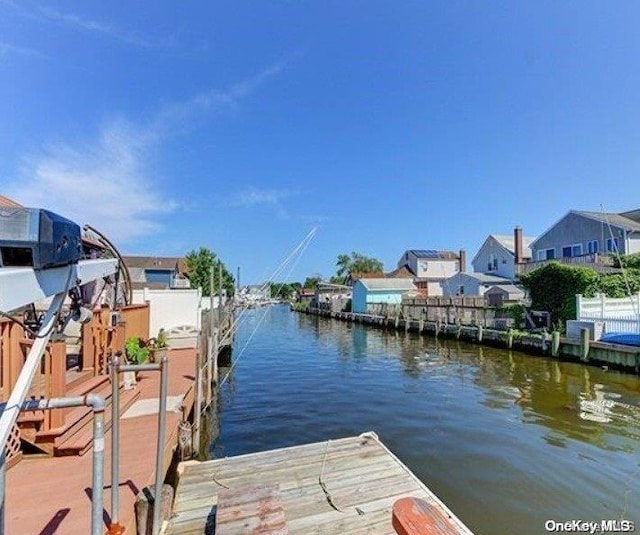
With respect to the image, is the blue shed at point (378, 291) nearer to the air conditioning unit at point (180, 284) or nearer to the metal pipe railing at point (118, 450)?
the air conditioning unit at point (180, 284)

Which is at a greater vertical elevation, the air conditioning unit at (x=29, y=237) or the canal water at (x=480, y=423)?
the air conditioning unit at (x=29, y=237)

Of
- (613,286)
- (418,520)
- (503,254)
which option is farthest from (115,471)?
(503,254)

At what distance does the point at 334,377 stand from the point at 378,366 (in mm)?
3019

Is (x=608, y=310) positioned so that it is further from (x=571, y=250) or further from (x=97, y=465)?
(x=97, y=465)

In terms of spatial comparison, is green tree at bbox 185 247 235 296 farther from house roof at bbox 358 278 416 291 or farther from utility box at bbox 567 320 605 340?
utility box at bbox 567 320 605 340

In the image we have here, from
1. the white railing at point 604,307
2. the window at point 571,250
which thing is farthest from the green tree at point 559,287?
the window at point 571,250

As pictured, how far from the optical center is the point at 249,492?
4316 millimetres

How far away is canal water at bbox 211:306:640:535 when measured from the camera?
6.26 m

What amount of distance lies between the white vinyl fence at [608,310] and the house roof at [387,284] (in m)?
27.7

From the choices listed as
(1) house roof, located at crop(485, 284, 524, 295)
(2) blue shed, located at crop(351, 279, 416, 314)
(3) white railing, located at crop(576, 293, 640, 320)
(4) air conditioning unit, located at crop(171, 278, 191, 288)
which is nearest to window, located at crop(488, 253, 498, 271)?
(1) house roof, located at crop(485, 284, 524, 295)

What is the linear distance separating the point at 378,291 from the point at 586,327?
94.0 feet

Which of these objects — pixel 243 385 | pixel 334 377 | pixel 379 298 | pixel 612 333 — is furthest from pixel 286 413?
pixel 379 298

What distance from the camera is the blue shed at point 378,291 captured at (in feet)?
150

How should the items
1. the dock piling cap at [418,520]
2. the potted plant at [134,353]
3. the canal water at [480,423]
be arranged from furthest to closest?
the potted plant at [134,353]
the canal water at [480,423]
the dock piling cap at [418,520]
